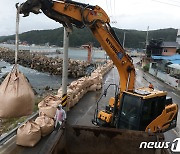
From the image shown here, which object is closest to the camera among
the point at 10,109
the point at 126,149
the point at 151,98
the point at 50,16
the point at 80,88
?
the point at 10,109

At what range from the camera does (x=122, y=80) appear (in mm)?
9406

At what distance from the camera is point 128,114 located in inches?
328

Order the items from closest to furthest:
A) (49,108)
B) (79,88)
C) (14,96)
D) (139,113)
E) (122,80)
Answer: (14,96) → (139,113) → (122,80) → (49,108) → (79,88)

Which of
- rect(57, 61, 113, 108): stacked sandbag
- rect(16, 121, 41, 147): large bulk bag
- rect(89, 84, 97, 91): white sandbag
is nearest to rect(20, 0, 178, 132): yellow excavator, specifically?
rect(16, 121, 41, 147): large bulk bag

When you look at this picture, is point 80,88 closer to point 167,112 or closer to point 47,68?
point 167,112

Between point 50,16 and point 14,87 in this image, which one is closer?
point 14,87

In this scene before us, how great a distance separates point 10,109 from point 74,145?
74.3 inches

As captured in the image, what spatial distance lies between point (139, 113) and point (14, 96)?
420 centimetres

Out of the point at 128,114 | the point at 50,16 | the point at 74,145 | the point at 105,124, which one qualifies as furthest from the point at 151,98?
the point at 50,16

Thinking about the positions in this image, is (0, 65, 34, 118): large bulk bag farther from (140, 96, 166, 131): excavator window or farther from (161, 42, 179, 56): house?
(161, 42, 179, 56): house

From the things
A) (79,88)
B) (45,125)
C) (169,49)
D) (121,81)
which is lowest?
(45,125)

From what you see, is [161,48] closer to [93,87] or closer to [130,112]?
[93,87]

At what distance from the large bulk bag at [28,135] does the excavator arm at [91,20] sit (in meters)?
3.54

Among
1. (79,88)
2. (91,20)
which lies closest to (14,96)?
(91,20)
